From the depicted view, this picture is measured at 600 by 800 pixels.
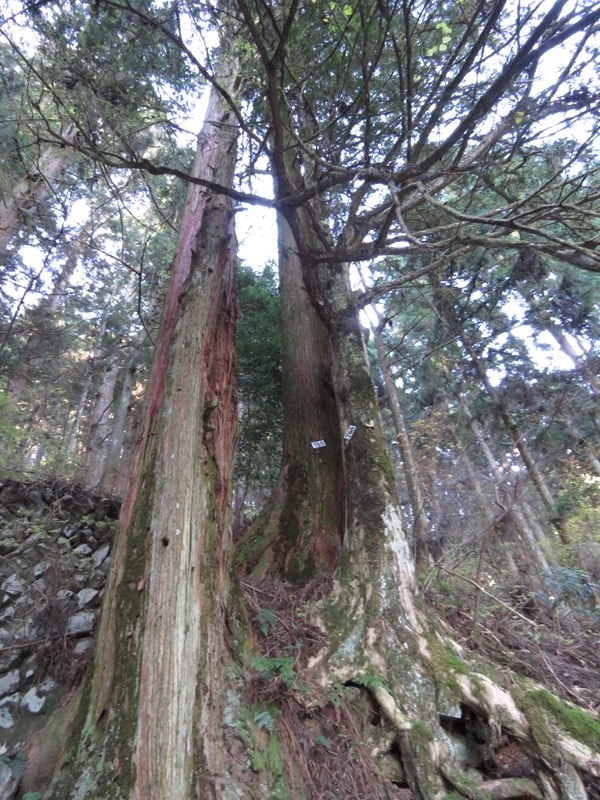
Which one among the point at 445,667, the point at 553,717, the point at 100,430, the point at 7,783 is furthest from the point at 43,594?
the point at 100,430

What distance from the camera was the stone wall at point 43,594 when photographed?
2.88 meters

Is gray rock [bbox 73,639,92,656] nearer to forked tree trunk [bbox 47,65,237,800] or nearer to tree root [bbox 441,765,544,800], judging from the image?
forked tree trunk [bbox 47,65,237,800]

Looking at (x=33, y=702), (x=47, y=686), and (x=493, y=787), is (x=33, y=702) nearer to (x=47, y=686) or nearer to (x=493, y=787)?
(x=47, y=686)

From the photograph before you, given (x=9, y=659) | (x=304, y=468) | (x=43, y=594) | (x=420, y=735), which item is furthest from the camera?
(x=304, y=468)

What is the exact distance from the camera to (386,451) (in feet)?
13.3

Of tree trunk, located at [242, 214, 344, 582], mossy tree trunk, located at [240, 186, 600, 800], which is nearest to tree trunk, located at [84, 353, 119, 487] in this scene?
tree trunk, located at [242, 214, 344, 582]

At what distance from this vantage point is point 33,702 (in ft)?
9.53

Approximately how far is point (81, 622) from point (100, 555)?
793 mm

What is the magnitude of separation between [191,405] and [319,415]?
226cm

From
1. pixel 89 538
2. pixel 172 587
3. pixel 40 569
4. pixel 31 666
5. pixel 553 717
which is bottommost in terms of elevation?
pixel 553 717

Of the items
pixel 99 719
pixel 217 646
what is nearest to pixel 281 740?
pixel 217 646

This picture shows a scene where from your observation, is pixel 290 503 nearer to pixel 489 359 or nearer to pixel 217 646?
pixel 217 646

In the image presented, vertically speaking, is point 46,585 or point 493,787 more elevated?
point 46,585

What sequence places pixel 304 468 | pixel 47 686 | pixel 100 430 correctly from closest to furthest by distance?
pixel 47 686, pixel 304 468, pixel 100 430
